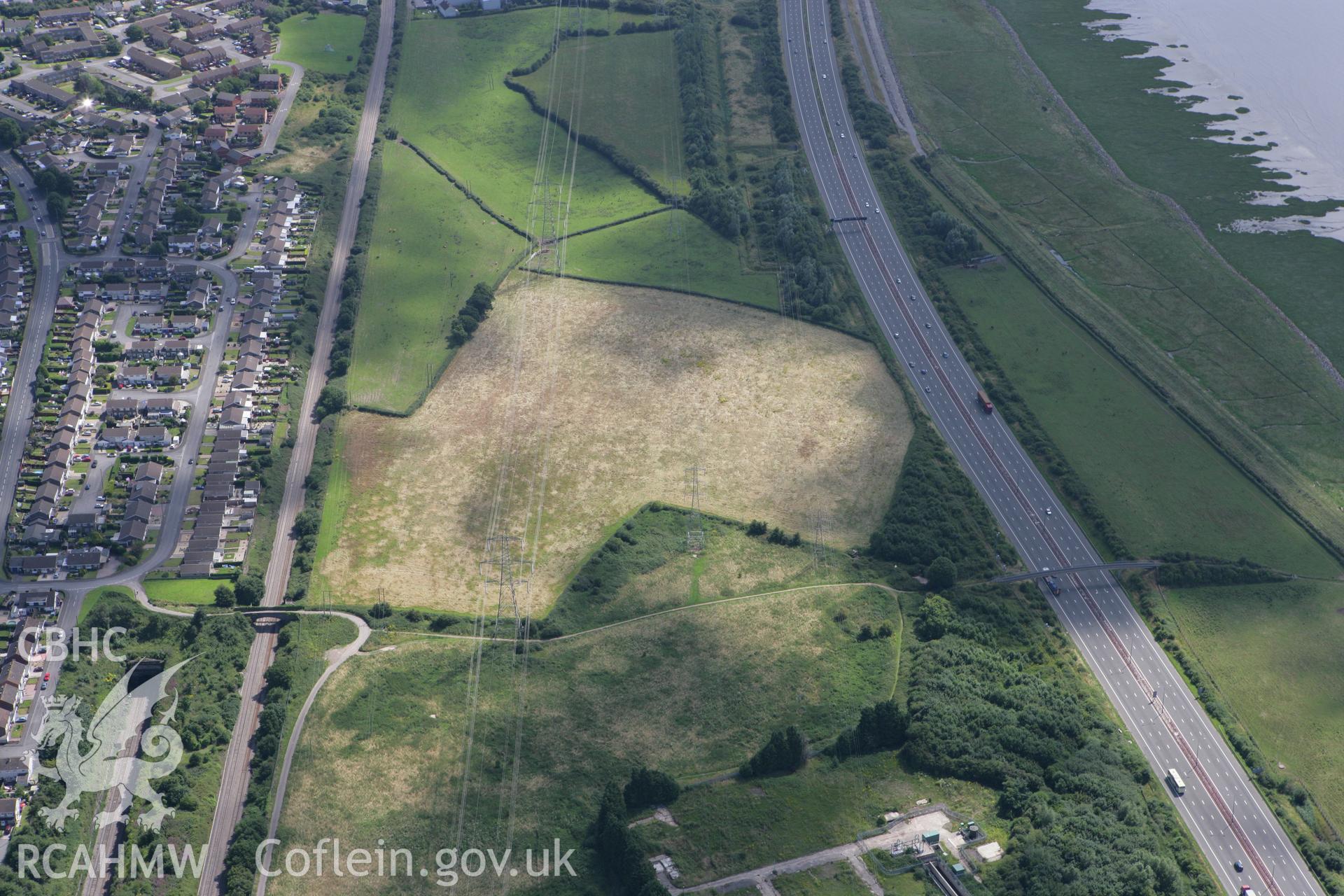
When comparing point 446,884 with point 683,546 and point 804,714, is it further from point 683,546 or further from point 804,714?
point 683,546

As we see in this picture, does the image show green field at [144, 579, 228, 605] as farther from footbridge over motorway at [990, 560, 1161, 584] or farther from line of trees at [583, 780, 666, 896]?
footbridge over motorway at [990, 560, 1161, 584]

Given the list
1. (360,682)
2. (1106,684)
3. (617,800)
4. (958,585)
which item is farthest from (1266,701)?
(360,682)

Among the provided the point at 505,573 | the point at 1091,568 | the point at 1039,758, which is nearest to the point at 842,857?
the point at 1039,758

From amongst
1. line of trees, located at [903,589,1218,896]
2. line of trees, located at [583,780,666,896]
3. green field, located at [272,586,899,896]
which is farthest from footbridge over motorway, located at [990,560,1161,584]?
line of trees, located at [583,780,666,896]

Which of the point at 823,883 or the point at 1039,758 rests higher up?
the point at 1039,758

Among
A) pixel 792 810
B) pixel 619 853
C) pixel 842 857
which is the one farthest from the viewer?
pixel 792 810

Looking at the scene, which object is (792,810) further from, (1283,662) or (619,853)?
(1283,662)

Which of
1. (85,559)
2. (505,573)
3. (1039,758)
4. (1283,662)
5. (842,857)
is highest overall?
(1283,662)

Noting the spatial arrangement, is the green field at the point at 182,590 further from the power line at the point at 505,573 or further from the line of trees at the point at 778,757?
the line of trees at the point at 778,757

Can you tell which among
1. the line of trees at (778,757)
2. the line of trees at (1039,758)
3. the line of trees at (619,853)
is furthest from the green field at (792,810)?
the line of trees at (619,853)
